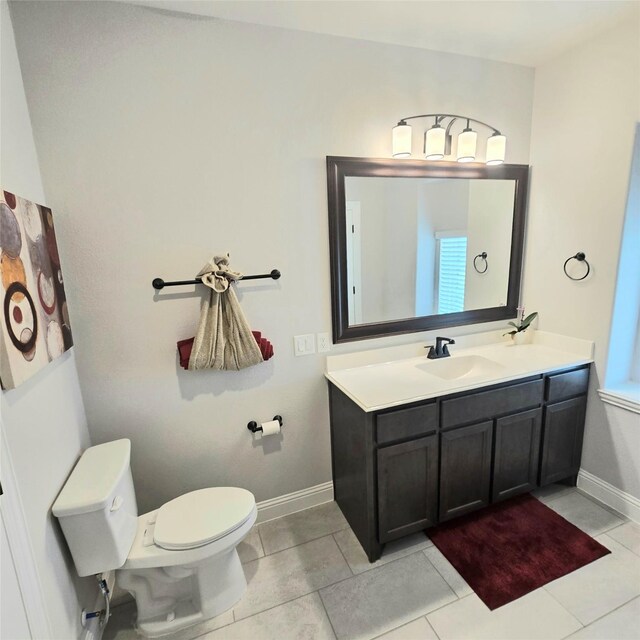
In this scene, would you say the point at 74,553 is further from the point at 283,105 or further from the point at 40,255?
the point at 283,105

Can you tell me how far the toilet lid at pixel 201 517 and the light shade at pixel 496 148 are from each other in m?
2.26

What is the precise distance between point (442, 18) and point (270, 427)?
2.23m

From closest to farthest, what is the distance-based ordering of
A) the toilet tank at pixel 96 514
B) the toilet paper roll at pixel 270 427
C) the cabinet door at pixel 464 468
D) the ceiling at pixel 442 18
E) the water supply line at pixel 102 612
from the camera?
the toilet tank at pixel 96 514 < the water supply line at pixel 102 612 < the ceiling at pixel 442 18 < the cabinet door at pixel 464 468 < the toilet paper roll at pixel 270 427

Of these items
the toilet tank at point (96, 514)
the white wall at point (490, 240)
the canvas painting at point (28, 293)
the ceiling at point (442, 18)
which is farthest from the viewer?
the white wall at point (490, 240)

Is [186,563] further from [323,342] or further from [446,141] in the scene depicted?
[446,141]

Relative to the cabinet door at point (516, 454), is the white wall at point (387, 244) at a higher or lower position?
higher

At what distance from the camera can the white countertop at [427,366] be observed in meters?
1.75

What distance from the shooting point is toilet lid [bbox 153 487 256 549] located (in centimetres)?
145

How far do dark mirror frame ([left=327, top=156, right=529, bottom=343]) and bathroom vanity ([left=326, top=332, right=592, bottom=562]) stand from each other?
0.16m

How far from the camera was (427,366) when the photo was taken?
7.08 feet

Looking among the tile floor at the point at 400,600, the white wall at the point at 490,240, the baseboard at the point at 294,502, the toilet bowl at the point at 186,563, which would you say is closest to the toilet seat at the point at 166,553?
the toilet bowl at the point at 186,563

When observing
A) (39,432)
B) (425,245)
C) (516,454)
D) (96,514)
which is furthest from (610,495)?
(39,432)

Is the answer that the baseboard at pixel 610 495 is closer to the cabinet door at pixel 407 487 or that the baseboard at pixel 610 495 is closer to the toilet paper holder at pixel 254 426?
the cabinet door at pixel 407 487

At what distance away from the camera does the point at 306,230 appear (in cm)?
191
